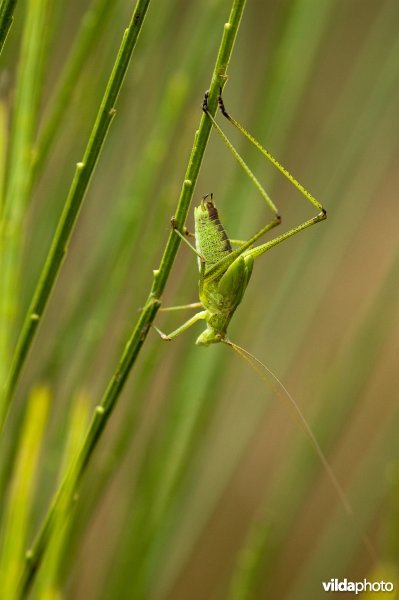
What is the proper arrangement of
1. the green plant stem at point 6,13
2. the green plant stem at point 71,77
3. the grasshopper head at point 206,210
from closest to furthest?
the green plant stem at point 6,13 → the green plant stem at point 71,77 → the grasshopper head at point 206,210

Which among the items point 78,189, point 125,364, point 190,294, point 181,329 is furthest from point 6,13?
point 190,294

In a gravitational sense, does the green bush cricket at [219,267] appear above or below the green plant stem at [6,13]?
below

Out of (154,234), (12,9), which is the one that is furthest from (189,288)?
(12,9)

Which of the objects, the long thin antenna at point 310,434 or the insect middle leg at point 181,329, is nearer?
the long thin antenna at point 310,434

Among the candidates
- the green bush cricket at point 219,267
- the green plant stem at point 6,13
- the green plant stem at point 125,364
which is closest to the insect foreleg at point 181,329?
the green bush cricket at point 219,267

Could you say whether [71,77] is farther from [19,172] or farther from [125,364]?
[125,364]

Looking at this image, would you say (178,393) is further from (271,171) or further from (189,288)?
(271,171)

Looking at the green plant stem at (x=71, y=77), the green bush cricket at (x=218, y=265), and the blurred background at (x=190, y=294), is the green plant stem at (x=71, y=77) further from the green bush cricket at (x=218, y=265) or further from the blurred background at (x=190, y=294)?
the green bush cricket at (x=218, y=265)
